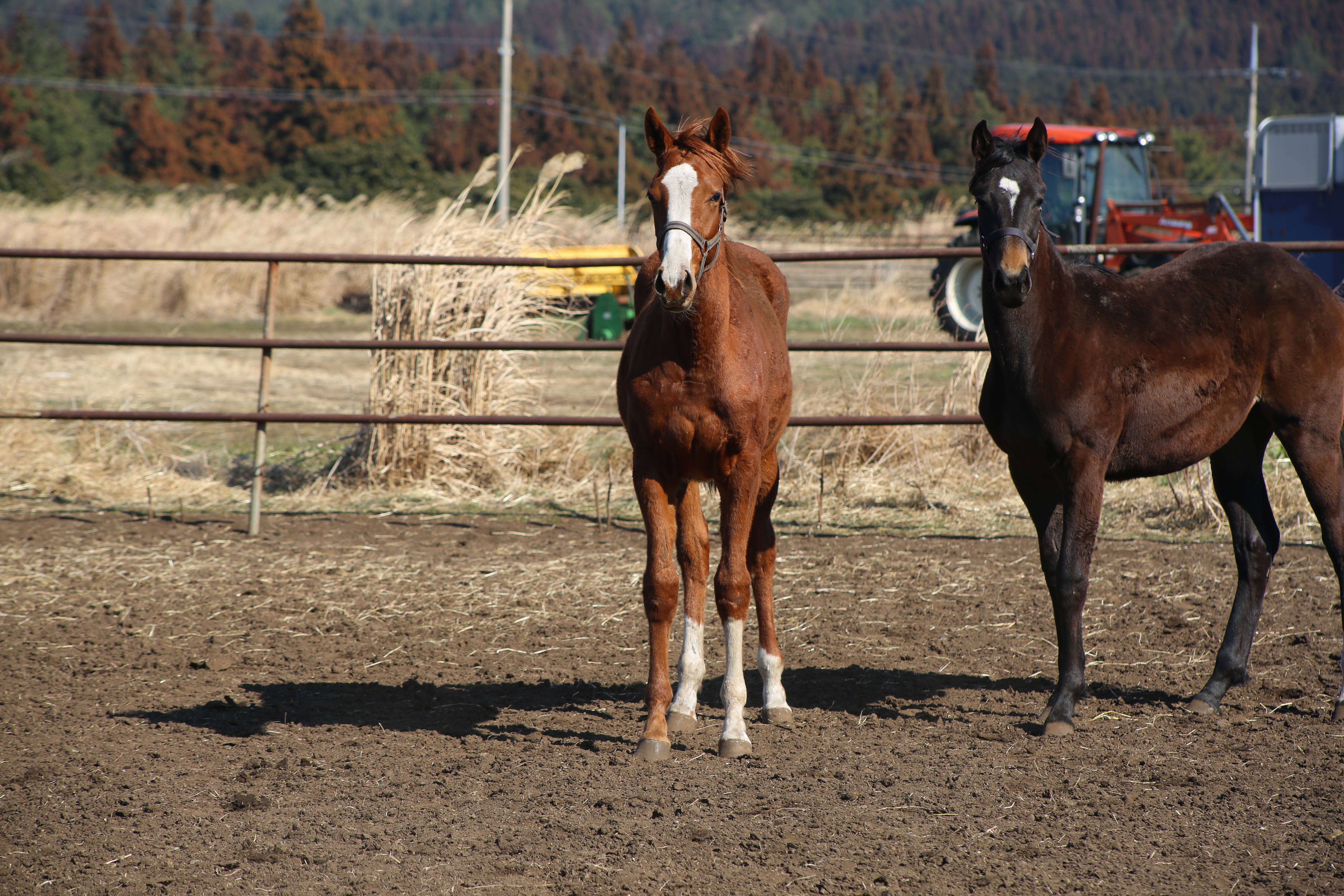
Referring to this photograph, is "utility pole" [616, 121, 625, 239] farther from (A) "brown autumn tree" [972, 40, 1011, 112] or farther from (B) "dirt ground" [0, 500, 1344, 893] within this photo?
(A) "brown autumn tree" [972, 40, 1011, 112]

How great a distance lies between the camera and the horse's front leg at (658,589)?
339 centimetres

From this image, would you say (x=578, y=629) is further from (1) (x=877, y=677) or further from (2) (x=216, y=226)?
(2) (x=216, y=226)

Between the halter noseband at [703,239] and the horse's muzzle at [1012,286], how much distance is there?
873 millimetres

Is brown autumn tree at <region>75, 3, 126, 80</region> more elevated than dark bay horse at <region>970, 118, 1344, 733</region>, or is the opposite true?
brown autumn tree at <region>75, 3, 126, 80</region>

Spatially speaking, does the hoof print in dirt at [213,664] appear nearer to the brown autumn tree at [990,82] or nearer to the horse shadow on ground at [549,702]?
the horse shadow on ground at [549,702]

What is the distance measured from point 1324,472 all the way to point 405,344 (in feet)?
15.0

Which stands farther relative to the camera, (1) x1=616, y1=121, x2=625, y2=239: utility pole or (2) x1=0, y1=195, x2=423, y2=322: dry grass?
(1) x1=616, y1=121, x2=625, y2=239: utility pole

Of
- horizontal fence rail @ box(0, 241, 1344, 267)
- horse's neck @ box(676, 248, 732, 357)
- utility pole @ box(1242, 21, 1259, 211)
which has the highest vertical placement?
utility pole @ box(1242, 21, 1259, 211)

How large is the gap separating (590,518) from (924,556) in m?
2.11

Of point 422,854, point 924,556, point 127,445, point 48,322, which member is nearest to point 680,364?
point 422,854

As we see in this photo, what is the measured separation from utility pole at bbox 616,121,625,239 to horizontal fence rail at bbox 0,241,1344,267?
14.0 meters

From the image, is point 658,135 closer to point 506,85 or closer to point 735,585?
point 735,585

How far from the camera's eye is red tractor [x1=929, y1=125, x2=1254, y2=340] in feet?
45.6

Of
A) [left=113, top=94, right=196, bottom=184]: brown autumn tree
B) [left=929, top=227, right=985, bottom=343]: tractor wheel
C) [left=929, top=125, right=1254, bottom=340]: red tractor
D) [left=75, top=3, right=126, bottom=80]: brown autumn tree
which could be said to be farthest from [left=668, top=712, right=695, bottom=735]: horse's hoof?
[left=75, top=3, right=126, bottom=80]: brown autumn tree
